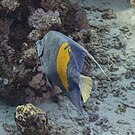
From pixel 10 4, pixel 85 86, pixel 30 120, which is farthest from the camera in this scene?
pixel 10 4

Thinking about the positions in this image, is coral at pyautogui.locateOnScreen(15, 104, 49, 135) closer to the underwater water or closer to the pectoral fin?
the underwater water

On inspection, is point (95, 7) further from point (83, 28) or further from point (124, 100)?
point (124, 100)

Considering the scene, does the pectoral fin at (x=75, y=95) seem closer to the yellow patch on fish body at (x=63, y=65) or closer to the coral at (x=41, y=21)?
the yellow patch on fish body at (x=63, y=65)

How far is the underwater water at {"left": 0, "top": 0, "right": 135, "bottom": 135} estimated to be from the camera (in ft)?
11.2

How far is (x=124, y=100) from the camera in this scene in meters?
3.73

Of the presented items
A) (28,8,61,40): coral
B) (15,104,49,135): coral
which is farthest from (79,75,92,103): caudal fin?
(28,8,61,40): coral

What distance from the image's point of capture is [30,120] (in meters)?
3.04

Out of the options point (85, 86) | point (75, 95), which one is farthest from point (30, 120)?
point (85, 86)

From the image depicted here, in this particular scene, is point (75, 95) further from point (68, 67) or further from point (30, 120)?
point (30, 120)

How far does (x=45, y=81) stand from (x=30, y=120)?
595mm

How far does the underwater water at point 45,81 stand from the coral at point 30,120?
18 cm

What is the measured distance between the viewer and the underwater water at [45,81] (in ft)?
11.2

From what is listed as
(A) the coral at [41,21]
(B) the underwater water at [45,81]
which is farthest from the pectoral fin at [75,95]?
(A) the coral at [41,21]

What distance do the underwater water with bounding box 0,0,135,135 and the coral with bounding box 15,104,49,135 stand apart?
0.60ft
